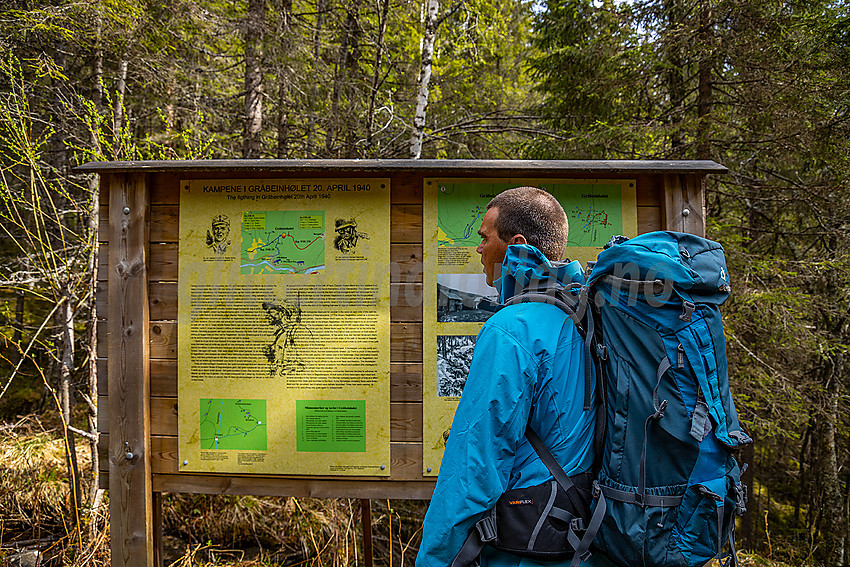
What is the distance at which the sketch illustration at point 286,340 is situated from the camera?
2.68m

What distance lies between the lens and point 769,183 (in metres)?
6.21

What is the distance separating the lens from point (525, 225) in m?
1.81

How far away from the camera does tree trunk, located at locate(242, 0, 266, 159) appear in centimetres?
602

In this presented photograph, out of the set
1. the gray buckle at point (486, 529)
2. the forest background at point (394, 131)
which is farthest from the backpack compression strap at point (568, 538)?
the forest background at point (394, 131)

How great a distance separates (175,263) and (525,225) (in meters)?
2.01

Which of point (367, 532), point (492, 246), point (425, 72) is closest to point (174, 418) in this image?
point (367, 532)

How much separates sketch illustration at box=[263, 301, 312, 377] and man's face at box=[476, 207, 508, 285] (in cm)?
122

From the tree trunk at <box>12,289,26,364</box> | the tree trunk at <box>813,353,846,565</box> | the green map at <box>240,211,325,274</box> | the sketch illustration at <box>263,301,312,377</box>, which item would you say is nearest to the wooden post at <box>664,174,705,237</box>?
the green map at <box>240,211,325,274</box>

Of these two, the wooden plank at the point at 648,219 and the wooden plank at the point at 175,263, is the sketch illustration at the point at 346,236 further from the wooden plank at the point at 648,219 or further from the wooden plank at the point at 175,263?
the wooden plank at the point at 648,219

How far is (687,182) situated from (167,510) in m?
5.81

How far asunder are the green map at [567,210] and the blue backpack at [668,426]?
121cm

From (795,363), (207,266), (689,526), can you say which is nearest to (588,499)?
(689,526)

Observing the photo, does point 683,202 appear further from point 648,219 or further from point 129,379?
point 129,379

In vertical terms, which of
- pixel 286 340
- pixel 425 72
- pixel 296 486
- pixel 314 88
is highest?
pixel 314 88
